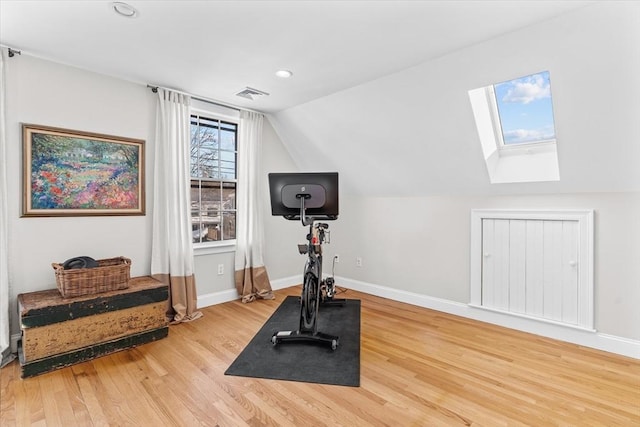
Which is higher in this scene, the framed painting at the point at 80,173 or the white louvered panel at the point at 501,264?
the framed painting at the point at 80,173

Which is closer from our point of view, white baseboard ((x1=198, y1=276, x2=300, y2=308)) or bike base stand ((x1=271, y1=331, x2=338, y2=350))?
bike base stand ((x1=271, y1=331, x2=338, y2=350))

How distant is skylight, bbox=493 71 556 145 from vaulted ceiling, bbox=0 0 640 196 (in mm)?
340

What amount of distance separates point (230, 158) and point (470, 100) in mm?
2799

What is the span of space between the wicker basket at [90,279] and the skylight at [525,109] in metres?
3.72

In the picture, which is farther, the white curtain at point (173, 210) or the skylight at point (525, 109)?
the white curtain at point (173, 210)

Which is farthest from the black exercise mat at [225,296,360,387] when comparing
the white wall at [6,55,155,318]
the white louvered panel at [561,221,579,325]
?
the white louvered panel at [561,221,579,325]

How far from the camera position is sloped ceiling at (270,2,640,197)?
206 centimetres

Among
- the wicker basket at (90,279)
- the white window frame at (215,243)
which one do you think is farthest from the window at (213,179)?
the wicker basket at (90,279)

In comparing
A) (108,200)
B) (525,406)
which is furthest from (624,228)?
(108,200)

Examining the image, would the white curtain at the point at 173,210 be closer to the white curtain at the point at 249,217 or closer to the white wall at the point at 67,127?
the white wall at the point at 67,127

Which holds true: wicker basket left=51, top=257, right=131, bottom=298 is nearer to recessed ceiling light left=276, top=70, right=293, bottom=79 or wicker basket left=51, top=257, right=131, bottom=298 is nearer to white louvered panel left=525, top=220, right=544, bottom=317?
recessed ceiling light left=276, top=70, right=293, bottom=79

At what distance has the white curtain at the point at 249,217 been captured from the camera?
157 inches

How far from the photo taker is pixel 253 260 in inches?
160

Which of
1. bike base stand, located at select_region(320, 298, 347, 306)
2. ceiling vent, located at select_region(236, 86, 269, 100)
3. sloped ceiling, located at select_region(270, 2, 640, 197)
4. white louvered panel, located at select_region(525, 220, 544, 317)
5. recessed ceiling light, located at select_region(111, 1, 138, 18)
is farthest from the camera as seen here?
bike base stand, located at select_region(320, 298, 347, 306)
